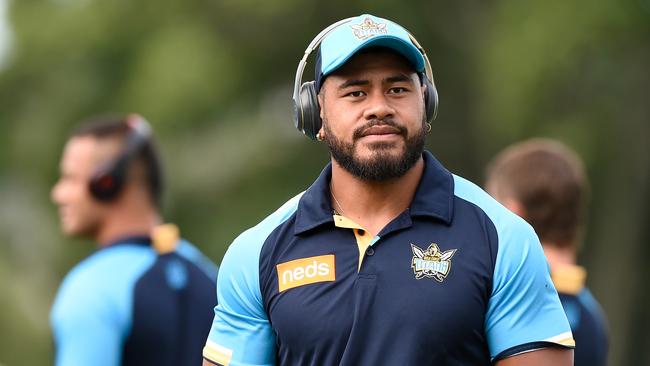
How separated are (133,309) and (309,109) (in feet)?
6.23

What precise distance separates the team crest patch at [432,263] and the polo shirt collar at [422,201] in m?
0.13

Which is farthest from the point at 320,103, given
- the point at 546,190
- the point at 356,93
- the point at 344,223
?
the point at 546,190

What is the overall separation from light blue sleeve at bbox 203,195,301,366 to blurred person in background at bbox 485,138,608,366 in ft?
6.43

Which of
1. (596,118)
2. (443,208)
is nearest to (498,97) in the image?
(596,118)

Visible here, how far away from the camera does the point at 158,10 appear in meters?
22.2

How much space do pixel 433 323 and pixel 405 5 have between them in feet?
54.5

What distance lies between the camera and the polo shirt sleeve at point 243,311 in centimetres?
489

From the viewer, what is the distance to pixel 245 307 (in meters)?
4.91

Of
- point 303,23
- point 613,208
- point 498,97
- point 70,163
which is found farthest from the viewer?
point 303,23

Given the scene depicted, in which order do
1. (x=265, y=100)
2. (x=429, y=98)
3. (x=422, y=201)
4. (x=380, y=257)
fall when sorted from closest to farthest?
(x=380, y=257), (x=422, y=201), (x=429, y=98), (x=265, y=100)

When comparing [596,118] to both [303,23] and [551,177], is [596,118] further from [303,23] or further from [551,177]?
[551,177]

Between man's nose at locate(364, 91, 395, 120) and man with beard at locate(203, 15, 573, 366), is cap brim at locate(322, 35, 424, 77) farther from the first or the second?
man's nose at locate(364, 91, 395, 120)

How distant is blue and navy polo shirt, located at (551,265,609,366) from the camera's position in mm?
6410

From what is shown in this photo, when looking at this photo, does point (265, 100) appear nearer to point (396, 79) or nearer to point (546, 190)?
point (546, 190)
